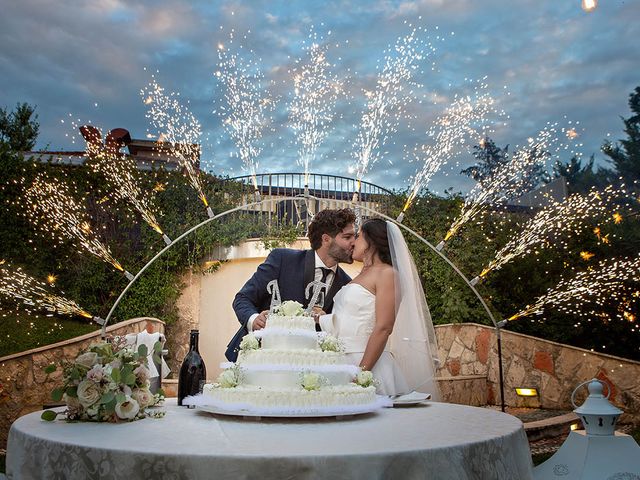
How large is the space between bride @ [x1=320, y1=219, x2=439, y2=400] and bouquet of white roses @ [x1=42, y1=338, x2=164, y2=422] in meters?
1.43

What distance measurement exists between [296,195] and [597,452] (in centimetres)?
886

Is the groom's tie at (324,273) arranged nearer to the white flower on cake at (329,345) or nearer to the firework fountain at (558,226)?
the white flower on cake at (329,345)

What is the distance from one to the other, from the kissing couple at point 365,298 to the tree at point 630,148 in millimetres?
12894

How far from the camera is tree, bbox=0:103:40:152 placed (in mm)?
16250

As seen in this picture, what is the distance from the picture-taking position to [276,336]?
266cm

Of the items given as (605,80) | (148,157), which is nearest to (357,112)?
(148,157)

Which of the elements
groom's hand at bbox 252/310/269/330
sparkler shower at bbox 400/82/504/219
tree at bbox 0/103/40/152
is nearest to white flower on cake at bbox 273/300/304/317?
groom's hand at bbox 252/310/269/330

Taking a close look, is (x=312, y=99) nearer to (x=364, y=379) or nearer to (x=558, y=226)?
(x=558, y=226)

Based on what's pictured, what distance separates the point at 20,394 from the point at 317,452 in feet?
22.5

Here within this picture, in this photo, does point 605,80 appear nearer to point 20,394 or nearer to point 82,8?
point 82,8

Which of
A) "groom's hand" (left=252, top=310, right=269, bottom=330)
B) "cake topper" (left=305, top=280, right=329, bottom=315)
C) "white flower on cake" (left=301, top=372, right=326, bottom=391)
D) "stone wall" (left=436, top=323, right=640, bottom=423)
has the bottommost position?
"stone wall" (left=436, top=323, right=640, bottom=423)

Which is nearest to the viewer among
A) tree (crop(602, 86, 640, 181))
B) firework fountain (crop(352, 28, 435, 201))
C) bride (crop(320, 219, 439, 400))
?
bride (crop(320, 219, 439, 400))

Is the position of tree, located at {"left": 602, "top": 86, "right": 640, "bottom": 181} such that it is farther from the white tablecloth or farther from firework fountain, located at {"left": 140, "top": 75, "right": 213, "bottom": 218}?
the white tablecloth

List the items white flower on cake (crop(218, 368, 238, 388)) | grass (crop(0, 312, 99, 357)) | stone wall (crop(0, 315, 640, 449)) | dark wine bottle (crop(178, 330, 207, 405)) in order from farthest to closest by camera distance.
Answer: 1. grass (crop(0, 312, 99, 357))
2. stone wall (crop(0, 315, 640, 449))
3. dark wine bottle (crop(178, 330, 207, 405))
4. white flower on cake (crop(218, 368, 238, 388))
